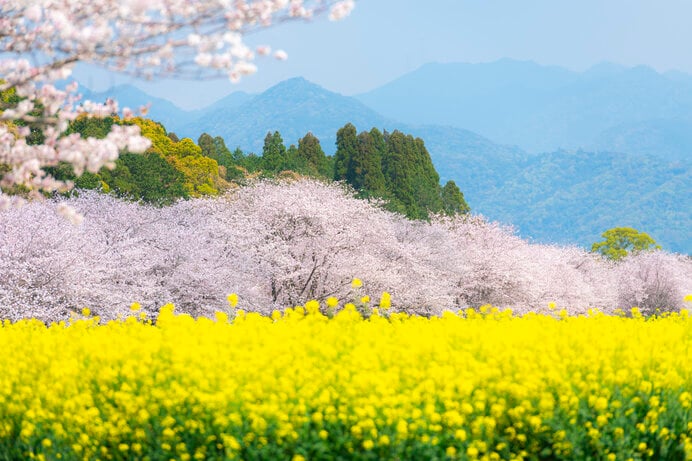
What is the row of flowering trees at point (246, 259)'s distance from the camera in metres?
23.2

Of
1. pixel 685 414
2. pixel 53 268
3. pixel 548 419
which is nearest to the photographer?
pixel 548 419

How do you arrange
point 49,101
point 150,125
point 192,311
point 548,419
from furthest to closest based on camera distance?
point 150,125 < point 192,311 < point 49,101 < point 548,419

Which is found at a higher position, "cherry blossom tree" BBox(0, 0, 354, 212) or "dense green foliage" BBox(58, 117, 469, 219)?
"cherry blossom tree" BBox(0, 0, 354, 212)

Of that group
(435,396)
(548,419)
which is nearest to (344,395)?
(435,396)

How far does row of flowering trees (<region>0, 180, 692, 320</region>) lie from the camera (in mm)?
23219

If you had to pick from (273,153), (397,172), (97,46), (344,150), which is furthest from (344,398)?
(273,153)

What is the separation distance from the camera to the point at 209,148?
241 ft

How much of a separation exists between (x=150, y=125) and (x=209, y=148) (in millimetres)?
13579

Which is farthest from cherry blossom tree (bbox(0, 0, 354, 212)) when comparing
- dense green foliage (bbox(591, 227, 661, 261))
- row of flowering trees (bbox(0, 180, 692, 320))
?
dense green foliage (bbox(591, 227, 661, 261))

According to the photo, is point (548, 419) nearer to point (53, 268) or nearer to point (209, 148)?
point (53, 268)

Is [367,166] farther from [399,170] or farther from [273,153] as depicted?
[273,153]

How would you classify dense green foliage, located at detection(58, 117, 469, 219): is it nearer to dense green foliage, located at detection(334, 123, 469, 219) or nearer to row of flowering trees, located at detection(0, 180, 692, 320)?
dense green foliage, located at detection(334, 123, 469, 219)

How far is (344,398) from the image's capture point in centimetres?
689

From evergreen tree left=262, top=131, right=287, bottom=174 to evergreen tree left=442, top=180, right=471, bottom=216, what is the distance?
1610cm
